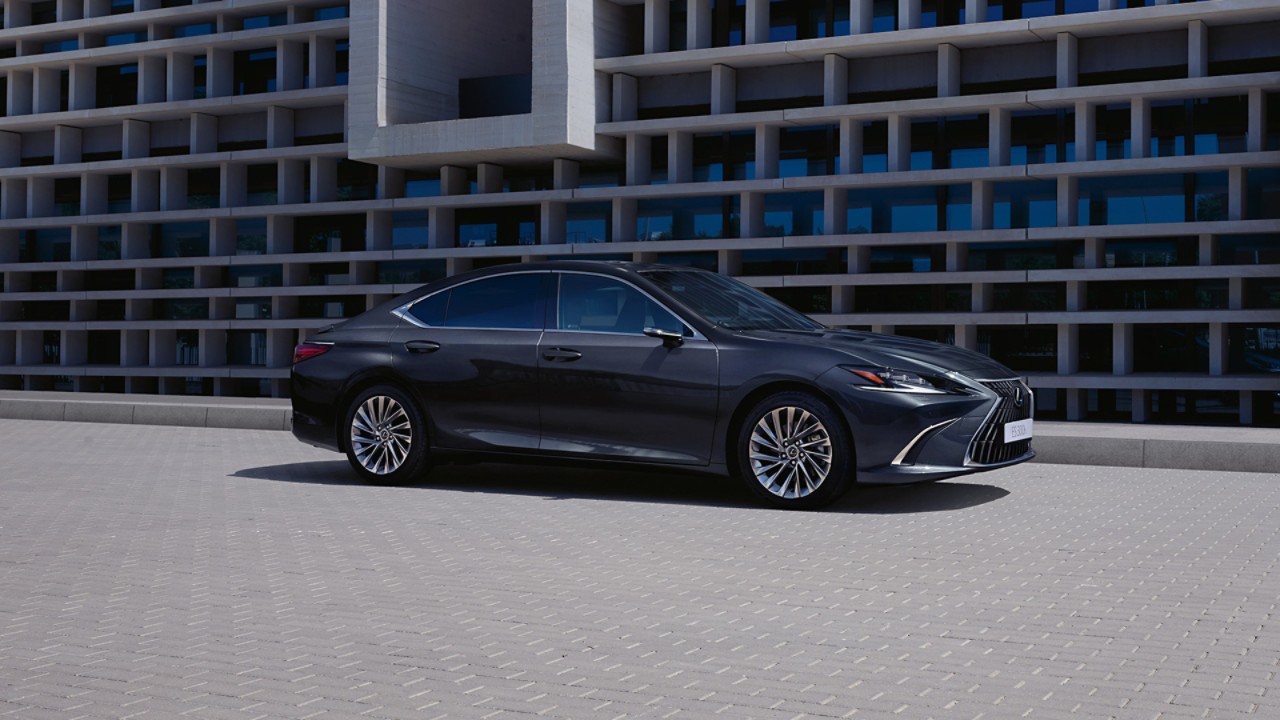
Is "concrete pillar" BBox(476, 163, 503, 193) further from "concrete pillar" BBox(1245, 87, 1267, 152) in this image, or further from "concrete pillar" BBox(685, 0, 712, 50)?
"concrete pillar" BBox(1245, 87, 1267, 152)

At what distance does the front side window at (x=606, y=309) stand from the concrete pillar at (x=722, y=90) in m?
10.9

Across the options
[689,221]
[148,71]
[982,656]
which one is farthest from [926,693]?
[148,71]

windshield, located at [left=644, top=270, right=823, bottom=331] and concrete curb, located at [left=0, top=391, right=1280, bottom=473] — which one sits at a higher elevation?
windshield, located at [left=644, top=270, right=823, bottom=331]

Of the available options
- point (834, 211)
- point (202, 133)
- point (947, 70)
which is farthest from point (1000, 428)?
point (202, 133)

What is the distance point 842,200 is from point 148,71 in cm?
1255

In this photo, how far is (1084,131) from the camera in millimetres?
18344

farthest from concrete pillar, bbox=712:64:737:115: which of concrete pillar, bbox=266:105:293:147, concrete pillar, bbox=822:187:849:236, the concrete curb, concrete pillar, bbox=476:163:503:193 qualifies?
concrete pillar, bbox=266:105:293:147

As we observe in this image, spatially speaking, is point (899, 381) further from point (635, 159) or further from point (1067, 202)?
point (635, 159)

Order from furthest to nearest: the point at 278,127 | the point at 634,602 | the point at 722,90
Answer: the point at 278,127
the point at 722,90
the point at 634,602

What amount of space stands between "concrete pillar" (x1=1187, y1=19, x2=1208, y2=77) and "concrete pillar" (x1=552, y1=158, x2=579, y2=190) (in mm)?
8608

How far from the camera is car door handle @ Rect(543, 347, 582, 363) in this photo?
10219mm

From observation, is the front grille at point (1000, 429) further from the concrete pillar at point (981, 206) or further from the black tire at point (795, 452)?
the concrete pillar at point (981, 206)

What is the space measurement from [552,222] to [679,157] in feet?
7.13

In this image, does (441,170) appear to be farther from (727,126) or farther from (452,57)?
(727,126)
